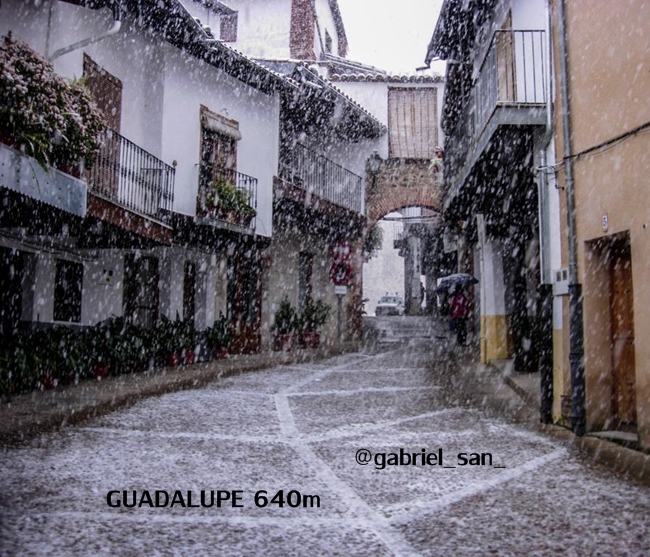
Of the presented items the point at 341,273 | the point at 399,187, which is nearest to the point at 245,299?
the point at 341,273

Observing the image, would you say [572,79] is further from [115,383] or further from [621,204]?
[115,383]

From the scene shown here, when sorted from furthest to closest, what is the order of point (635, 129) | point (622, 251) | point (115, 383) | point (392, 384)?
point (392, 384), point (115, 383), point (622, 251), point (635, 129)

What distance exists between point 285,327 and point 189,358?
4.94 meters

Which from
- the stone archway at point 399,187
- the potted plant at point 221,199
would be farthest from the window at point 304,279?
the potted plant at point 221,199

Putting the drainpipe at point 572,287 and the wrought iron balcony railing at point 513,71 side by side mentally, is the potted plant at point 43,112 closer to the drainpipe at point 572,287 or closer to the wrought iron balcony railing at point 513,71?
the wrought iron balcony railing at point 513,71

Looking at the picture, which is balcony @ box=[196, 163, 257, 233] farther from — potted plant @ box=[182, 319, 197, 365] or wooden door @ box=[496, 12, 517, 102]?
wooden door @ box=[496, 12, 517, 102]

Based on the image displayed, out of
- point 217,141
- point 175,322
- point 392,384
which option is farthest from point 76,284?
point 392,384

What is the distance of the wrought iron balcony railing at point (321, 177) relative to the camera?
797 inches

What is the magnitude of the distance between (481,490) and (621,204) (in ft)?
10.6

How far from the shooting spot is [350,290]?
24.0 m

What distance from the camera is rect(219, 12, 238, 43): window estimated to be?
81.3 ft

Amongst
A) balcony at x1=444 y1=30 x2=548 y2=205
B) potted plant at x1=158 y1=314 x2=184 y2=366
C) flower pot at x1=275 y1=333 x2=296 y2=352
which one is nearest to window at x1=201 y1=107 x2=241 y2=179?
potted plant at x1=158 y1=314 x2=184 y2=366

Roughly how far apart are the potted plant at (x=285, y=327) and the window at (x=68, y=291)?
664 centimetres

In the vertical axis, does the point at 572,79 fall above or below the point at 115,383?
above
